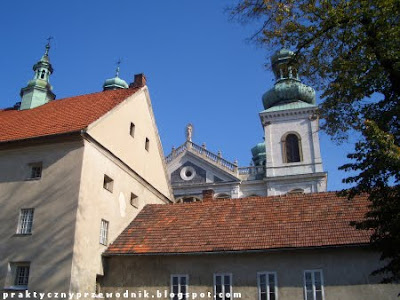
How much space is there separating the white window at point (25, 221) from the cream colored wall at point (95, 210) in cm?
192

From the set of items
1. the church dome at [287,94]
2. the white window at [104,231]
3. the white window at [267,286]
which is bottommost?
the white window at [267,286]

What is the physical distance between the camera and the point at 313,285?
46.1 ft

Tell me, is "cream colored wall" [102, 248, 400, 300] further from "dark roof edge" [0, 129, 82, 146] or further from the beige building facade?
"dark roof edge" [0, 129, 82, 146]

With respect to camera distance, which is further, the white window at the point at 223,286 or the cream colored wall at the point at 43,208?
the white window at the point at 223,286

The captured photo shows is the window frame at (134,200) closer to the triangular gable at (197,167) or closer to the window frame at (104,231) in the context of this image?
the window frame at (104,231)

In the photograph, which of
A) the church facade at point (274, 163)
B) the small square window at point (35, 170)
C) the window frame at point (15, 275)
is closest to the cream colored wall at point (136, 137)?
the small square window at point (35, 170)

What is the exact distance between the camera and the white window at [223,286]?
14.5m

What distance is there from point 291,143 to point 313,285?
28294mm

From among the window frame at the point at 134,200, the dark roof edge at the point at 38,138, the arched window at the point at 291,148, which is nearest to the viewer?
the dark roof edge at the point at 38,138

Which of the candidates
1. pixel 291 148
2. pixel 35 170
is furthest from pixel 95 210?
pixel 291 148

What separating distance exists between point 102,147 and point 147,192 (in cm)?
468

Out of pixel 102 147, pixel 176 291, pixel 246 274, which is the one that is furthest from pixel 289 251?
pixel 102 147

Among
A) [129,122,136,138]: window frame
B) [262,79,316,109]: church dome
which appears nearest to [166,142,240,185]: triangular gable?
[262,79,316,109]: church dome

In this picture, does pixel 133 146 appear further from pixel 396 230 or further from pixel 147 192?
pixel 396 230
